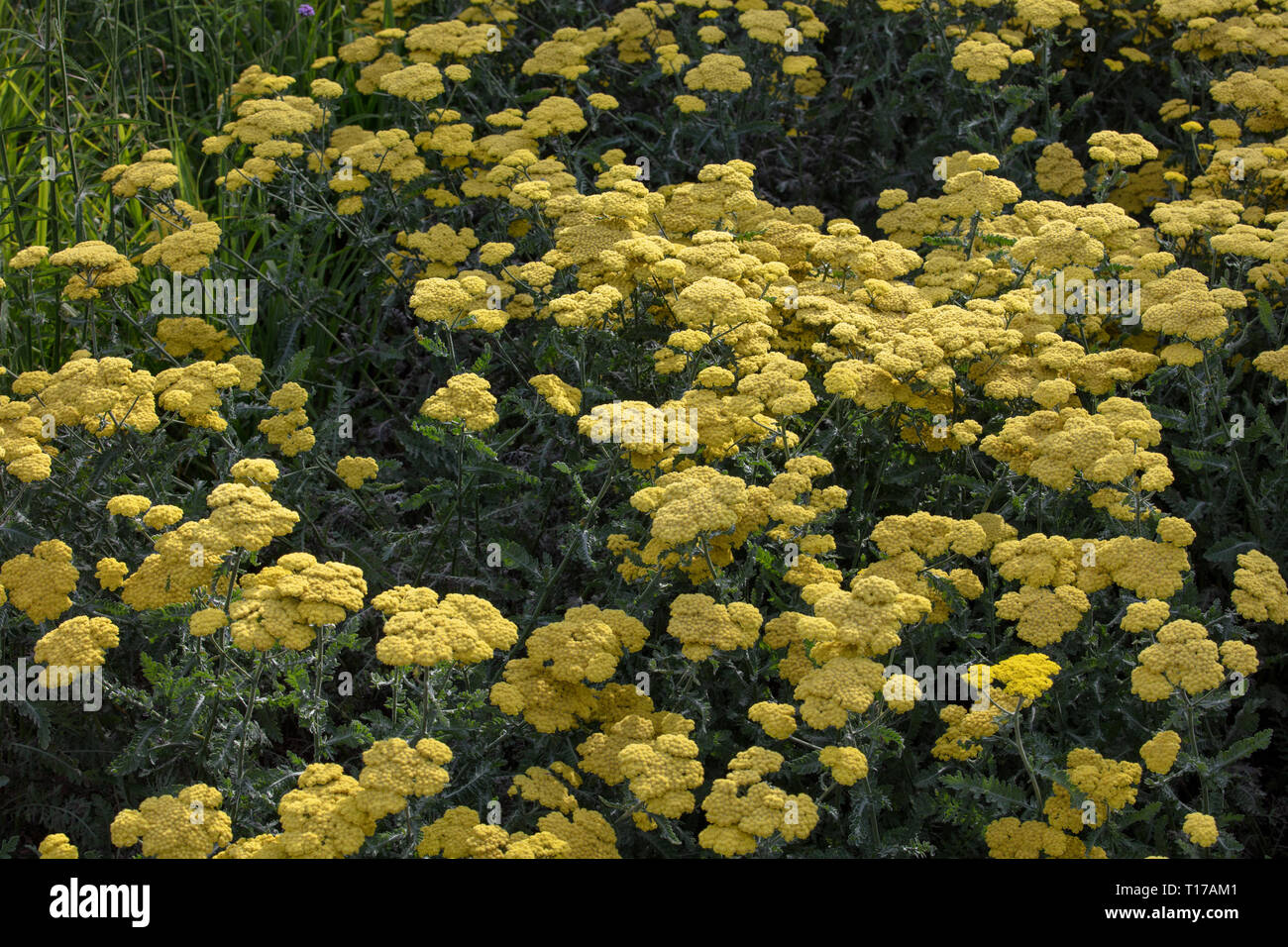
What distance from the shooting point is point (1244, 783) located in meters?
4.06

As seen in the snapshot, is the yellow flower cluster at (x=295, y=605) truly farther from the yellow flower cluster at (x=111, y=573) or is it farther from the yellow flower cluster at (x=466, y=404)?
the yellow flower cluster at (x=466, y=404)

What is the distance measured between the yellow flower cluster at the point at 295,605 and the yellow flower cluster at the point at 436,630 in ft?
0.32

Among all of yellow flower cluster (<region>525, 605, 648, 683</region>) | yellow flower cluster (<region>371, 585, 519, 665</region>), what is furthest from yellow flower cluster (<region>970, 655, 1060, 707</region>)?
yellow flower cluster (<region>371, 585, 519, 665</region>)

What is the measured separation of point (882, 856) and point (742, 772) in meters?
0.60

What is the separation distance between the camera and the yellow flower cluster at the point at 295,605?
10.6 ft

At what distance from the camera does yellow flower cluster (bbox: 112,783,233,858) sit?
298 centimetres

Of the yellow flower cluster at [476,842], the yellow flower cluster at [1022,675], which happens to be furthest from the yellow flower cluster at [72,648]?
the yellow flower cluster at [1022,675]

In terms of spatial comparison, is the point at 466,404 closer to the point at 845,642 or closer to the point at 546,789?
the point at 546,789

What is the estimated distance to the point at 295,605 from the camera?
3301 mm

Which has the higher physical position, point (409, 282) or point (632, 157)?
point (632, 157)

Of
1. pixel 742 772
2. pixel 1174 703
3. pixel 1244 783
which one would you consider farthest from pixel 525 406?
pixel 1244 783

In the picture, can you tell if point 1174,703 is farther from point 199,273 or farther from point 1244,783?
point 199,273

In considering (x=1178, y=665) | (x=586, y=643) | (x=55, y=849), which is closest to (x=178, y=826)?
(x=55, y=849)

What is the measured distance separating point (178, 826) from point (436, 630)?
79cm
